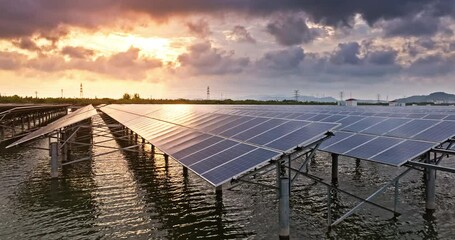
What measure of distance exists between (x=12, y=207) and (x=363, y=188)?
1669 cm

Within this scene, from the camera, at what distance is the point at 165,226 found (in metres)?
13.9

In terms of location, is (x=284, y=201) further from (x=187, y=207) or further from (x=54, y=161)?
(x=54, y=161)

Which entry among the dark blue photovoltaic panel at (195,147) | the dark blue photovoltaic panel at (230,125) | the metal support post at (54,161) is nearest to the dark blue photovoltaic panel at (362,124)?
the dark blue photovoltaic panel at (230,125)

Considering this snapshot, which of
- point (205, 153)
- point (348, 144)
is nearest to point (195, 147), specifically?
point (205, 153)

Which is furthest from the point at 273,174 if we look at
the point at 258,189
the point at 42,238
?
the point at 42,238

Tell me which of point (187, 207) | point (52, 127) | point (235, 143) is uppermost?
point (235, 143)

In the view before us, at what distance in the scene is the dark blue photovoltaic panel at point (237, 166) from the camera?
10891 millimetres

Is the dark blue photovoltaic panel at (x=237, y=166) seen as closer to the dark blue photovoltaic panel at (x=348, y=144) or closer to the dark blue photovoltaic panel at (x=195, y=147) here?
the dark blue photovoltaic panel at (x=195, y=147)

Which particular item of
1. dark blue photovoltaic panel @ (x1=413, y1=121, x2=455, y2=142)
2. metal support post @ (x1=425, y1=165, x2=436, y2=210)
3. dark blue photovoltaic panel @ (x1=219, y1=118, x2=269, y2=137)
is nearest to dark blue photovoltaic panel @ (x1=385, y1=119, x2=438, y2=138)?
dark blue photovoltaic panel @ (x1=413, y1=121, x2=455, y2=142)

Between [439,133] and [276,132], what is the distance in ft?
21.7

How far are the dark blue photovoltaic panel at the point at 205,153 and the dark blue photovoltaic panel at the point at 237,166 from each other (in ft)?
6.38

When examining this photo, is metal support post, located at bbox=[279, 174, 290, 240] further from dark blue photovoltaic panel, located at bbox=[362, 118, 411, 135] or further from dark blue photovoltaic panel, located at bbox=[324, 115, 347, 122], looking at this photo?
dark blue photovoltaic panel, located at bbox=[324, 115, 347, 122]

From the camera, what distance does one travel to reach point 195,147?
15766mm

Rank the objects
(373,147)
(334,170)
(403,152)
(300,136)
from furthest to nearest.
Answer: (334,170), (373,147), (403,152), (300,136)
